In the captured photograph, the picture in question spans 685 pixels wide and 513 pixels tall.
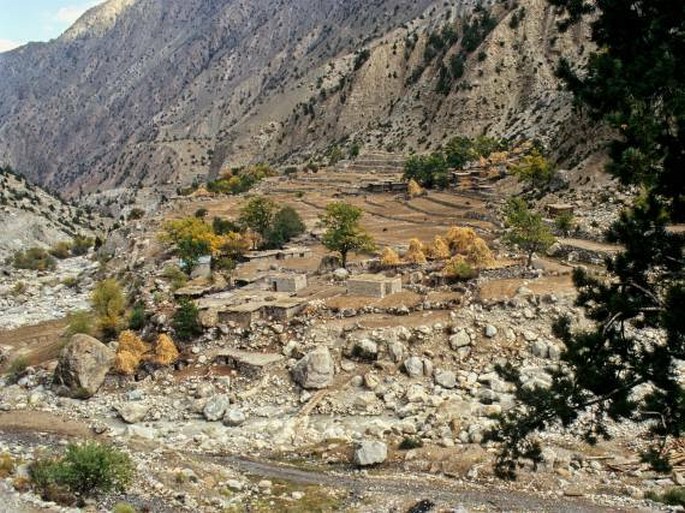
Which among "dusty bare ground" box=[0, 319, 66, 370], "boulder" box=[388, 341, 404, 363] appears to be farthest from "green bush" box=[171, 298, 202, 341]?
"boulder" box=[388, 341, 404, 363]

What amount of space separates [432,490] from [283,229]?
33095 millimetres

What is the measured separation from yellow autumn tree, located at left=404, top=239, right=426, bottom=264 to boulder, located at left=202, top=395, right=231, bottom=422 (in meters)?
13.1

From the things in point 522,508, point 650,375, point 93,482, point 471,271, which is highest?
point 650,375

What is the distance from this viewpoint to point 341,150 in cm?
10238

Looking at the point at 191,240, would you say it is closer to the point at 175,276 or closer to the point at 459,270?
the point at 175,276

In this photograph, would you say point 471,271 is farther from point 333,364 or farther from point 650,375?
point 650,375

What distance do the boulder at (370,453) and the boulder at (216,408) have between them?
214 inches

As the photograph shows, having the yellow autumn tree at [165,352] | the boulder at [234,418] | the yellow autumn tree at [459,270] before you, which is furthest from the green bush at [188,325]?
the yellow autumn tree at [459,270]

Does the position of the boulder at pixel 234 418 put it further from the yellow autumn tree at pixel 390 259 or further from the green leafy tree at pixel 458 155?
the green leafy tree at pixel 458 155

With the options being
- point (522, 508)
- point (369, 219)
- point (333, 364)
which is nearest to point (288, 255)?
point (369, 219)

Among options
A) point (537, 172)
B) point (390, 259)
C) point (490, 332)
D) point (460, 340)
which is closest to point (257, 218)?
point (390, 259)

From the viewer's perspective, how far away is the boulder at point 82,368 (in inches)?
1000

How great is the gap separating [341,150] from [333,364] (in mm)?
80693

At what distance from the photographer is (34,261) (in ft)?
215
